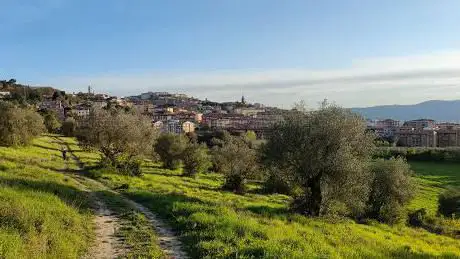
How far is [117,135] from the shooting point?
54094mm

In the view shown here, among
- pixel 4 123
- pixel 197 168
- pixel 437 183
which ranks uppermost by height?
pixel 4 123

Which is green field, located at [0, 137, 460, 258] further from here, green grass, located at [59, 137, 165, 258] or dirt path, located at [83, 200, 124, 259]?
dirt path, located at [83, 200, 124, 259]

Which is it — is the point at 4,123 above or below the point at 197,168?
above

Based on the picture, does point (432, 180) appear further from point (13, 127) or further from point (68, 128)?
point (68, 128)

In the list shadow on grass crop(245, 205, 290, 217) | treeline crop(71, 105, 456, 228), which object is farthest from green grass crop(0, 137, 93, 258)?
treeline crop(71, 105, 456, 228)

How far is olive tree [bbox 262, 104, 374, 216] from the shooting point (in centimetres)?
3225

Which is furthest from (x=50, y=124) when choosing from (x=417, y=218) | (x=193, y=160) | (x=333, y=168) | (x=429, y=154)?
(x=333, y=168)

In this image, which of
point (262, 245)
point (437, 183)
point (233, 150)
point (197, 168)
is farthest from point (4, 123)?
point (437, 183)

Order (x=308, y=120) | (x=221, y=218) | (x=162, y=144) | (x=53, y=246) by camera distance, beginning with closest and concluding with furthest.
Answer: (x=53, y=246)
(x=221, y=218)
(x=308, y=120)
(x=162, y=144)

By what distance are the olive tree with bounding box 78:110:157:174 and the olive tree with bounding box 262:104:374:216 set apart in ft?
77.1

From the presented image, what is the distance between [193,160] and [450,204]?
1427 inches

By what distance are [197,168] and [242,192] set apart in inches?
767

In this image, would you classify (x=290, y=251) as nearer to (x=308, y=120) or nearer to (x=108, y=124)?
(x=308, y=120)

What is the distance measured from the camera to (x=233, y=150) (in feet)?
199
